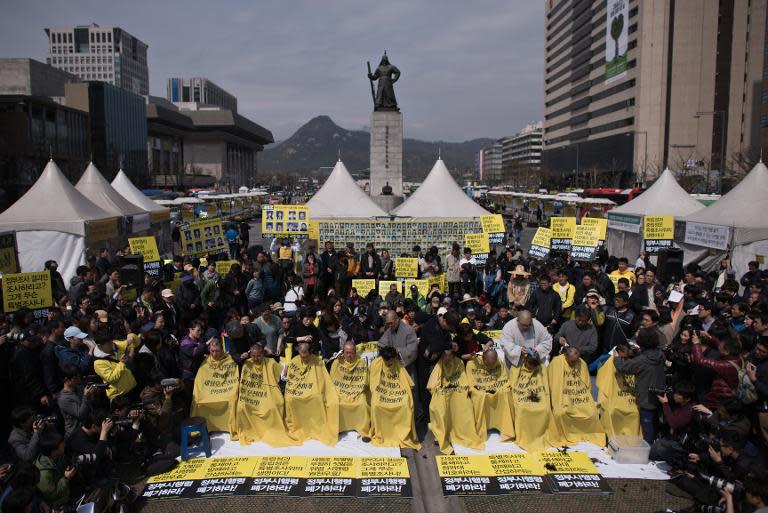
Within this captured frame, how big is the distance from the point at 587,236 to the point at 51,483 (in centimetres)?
1230

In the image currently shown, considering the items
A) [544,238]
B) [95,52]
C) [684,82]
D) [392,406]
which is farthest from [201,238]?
[95,52]

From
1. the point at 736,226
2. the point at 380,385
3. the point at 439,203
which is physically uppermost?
the point at 439,203

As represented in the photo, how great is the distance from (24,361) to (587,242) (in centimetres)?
1199

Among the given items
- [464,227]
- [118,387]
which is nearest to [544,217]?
[464,227]

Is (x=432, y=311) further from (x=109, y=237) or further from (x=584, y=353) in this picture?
(x=109, y=237)

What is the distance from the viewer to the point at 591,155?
91500mm

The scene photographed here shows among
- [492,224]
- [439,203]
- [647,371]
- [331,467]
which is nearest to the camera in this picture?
[331,467]

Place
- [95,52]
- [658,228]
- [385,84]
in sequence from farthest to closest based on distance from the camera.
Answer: [95,52]
[385,84]
[658,228]

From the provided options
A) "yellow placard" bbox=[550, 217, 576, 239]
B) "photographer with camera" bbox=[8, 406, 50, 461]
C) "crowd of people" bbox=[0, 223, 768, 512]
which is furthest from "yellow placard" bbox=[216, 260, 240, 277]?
"yellow placard" bbox=[550, 217, 576, 239]

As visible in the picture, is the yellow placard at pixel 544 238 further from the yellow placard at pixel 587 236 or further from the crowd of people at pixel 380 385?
the crowd of people at pixel 380 385

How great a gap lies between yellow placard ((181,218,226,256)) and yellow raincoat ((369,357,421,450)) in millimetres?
7961

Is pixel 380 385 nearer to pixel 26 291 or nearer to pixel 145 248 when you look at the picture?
pixel 26 291

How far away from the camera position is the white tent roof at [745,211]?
515 inches

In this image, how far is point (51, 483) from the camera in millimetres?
5082
